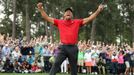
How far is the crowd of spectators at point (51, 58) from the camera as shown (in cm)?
2203

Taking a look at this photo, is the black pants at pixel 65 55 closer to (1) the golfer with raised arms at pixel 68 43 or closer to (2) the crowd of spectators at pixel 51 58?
(1) the golfer with raised arms at pixel 68 43

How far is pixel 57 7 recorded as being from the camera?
51.3m

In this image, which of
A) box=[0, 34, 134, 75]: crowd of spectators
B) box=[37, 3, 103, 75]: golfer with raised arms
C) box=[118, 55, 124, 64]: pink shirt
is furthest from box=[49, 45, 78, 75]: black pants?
box=[118, 55, 124, 64]: pink shirt

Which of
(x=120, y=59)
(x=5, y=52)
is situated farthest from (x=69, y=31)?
(x=120, y=59)

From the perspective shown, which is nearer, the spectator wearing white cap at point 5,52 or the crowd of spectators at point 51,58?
the spectator wearing white cap at point 5,52

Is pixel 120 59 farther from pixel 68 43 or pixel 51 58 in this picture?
pixel 68 43

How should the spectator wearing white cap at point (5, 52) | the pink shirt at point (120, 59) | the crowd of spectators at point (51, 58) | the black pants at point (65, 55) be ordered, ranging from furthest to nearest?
the pink shirt at point (120, 59) < the crowd of spectators at point (51, 58) < the spectator wearing white cap at point (5, 52) < the black pants at point (65, 55)

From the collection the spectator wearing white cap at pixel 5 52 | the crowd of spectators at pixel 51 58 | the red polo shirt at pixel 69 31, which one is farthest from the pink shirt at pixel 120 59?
the red polo shirt at pixel 69 31

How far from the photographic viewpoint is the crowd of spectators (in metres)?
22.0

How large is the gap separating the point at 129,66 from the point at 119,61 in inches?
27.3

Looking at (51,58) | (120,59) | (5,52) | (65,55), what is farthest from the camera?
(120,59)

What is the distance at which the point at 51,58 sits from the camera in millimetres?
22406

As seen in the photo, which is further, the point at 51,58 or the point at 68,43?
the point at 51,58

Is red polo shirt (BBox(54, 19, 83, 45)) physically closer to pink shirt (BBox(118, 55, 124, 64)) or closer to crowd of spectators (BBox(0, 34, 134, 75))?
crowd of spectators (BBox(0, 34, 134, 75))
